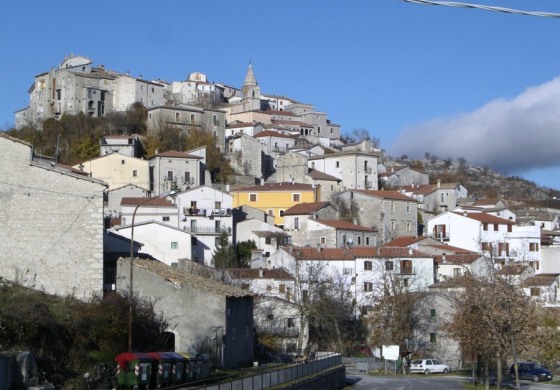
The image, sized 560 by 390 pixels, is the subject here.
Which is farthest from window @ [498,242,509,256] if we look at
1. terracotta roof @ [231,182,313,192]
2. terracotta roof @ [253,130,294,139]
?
terracotta roof @ [253,130,294,139]

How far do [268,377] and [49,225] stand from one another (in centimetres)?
1112

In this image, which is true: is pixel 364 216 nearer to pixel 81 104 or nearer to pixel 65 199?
pixel 81 104

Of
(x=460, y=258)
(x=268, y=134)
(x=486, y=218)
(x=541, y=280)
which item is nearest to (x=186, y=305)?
(x=541, y=280)

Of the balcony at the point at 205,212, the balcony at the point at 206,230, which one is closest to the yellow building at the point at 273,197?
the balcony at the point at 205,212

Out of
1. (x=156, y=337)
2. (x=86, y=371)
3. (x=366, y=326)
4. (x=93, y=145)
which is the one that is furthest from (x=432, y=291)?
(x=93, y=145)

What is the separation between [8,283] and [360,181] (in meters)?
84.0

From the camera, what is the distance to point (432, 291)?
6931 cm

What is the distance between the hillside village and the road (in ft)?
21.0

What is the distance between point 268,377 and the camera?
95.0 ft

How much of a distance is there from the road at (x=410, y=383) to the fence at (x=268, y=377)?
5622 millimetres

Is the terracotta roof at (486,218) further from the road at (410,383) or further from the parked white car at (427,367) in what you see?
the road at (410,383)

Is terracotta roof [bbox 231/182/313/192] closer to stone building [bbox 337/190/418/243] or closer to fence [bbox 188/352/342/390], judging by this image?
stone building [bbox 337/190/418/243]

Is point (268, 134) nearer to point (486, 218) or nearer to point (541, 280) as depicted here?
point (486, 218)

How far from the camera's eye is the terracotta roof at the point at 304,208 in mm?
95781
